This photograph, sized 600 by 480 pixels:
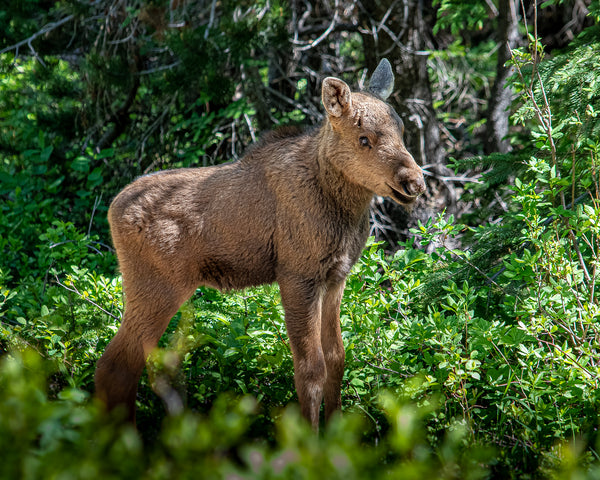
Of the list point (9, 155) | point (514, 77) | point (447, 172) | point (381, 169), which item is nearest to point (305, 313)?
point (381, 169)

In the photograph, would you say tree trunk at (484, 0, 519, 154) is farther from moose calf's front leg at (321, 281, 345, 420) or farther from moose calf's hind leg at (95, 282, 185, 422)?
moose calf's hind leg at (95, 282, 185, 422)

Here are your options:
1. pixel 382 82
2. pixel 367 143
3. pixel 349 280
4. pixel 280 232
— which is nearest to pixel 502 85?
pixel 382 82

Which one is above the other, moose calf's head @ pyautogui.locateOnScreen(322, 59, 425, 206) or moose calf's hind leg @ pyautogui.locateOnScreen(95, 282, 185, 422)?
moose calf's head @ pyautogui.locateOnScreen(322, 59, 425, 206)

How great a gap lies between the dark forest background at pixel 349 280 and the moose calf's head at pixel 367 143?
1.01 metres

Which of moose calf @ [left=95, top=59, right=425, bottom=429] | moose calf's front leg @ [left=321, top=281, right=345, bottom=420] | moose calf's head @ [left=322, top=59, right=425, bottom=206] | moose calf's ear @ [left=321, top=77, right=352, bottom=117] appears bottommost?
moose calf's front leg @ [left=321, top=281, right=345, bottom=420]

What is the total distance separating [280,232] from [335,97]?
105 centimetres

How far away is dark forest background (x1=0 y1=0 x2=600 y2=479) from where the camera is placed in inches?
89.4

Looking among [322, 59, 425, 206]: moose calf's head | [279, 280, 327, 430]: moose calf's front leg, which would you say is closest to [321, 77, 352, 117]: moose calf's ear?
[322, 59, 425, 206]: moose calf's head

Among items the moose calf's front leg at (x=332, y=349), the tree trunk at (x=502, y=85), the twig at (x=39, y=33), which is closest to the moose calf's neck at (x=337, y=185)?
the moose calf's front leg at (x=332, y=349)

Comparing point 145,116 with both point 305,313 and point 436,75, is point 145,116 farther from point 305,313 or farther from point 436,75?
point 305,313

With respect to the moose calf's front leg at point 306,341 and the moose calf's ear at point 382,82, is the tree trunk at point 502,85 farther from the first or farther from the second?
the moose calf's front leg at point 306,341

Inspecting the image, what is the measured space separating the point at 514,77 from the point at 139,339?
3997 millimetres

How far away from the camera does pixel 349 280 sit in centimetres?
577

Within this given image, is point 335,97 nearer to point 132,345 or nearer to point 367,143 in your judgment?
point 367,143
